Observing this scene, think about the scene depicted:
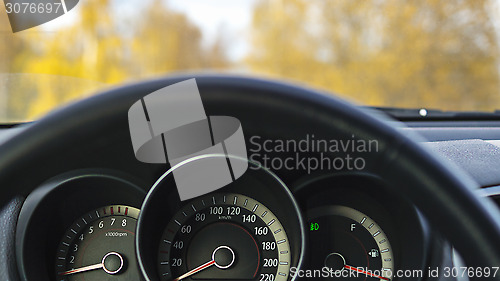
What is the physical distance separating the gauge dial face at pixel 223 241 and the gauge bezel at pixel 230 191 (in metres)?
0.02

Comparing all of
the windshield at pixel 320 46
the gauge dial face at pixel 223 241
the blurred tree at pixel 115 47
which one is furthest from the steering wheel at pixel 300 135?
the windshield at pixel 320 46

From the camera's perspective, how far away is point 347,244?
Answer: 4.86 ft

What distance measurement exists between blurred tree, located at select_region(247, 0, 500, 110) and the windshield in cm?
3

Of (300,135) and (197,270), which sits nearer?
(300,135)

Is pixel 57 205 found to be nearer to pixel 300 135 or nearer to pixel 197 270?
pixel 197 270

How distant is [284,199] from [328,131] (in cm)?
46

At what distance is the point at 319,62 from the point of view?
15078 mm

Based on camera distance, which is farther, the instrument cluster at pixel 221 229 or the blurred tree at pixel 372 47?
the blurred tree at pixel 372 47

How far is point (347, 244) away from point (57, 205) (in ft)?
2.64

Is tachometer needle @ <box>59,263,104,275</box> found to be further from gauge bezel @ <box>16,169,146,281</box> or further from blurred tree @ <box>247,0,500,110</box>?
blurred tree @ <box>247,0,500,110</box>

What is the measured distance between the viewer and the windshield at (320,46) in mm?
10797

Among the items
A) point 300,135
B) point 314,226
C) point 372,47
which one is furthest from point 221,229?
point 372,47

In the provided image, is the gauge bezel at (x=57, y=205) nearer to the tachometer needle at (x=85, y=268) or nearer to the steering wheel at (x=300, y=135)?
the tachometer needle at (x=85, y=268)

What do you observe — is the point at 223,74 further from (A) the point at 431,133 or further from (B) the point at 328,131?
(A) the point at 431,133
